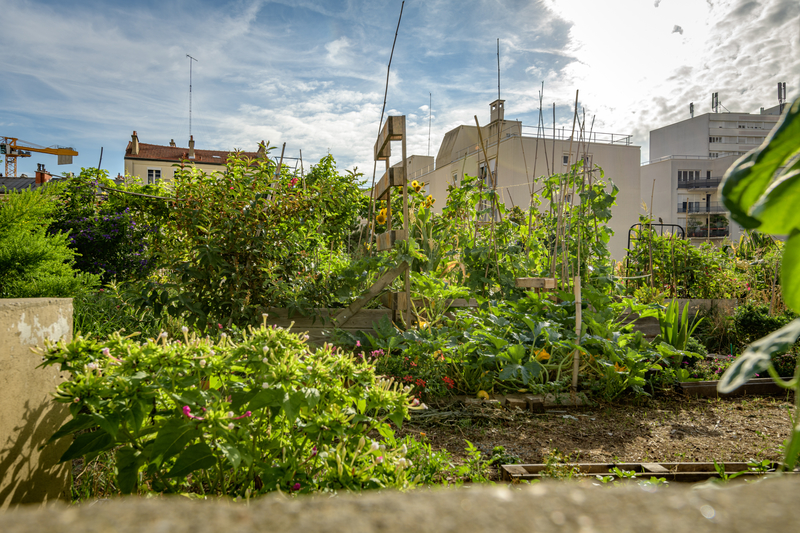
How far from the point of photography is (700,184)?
37375 mm

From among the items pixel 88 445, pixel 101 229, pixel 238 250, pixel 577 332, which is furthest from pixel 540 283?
pixel 101 229

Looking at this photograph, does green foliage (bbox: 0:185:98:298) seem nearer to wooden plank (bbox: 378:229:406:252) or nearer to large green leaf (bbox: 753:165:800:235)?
wooden plank (bbox: 378:229:406:252)

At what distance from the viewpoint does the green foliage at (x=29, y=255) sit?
2777 mm

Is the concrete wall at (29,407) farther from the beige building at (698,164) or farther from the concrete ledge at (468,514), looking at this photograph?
the beige building at (698,164)

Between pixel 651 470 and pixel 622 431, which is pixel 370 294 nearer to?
pixel 622 431

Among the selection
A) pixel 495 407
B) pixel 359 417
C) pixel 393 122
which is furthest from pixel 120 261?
pixel 359 417

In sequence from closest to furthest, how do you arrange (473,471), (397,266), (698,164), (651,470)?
(473,471) → (651,470) → (397,266) → (698,164)

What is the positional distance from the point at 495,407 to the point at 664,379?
1.59 metres

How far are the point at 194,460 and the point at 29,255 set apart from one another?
244 centimetres

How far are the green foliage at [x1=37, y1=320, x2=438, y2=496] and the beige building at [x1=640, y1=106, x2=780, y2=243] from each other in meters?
37.6

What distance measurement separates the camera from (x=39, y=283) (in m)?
2.81

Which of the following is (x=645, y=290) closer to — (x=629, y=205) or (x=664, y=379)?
(x=664, y=379)

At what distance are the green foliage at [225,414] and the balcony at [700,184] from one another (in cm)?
4361

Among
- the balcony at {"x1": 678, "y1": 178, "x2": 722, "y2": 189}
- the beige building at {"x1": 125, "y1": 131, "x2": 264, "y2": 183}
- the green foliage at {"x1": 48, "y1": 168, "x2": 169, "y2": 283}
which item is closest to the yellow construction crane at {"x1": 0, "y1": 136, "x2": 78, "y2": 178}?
the beige building at {"x1": 125, "y1": 131, "x2": 264, "y2": 183}
